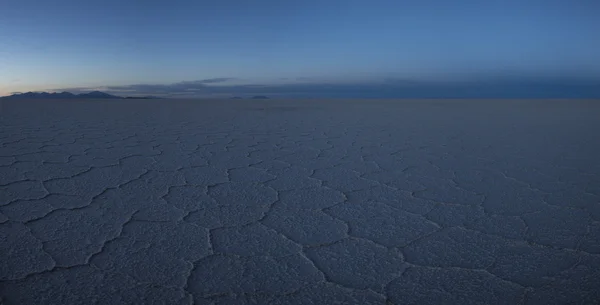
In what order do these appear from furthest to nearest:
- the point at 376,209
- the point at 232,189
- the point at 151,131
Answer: the point at 151,131
the point at 232,189
the point at 376,209

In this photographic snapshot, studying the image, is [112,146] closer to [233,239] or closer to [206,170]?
[206,170]

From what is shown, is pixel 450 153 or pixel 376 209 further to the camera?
pixel 450 153

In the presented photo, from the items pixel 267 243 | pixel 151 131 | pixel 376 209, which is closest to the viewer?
pixel 267 243

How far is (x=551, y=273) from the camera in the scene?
102 centimetres

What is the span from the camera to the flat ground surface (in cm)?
94

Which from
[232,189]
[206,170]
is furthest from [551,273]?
[206,170]

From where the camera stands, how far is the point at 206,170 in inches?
84.4

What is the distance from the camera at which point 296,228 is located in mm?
1314

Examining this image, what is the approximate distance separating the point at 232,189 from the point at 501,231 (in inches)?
43.4

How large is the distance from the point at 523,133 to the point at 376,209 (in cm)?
326

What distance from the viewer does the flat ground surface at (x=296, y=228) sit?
0.94m

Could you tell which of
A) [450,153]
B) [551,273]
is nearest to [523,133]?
[450,153]

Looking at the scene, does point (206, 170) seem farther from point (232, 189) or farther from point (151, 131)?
point (151, 131)

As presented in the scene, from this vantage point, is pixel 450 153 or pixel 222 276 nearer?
pixel 222 276
